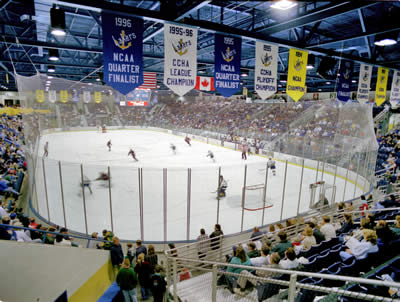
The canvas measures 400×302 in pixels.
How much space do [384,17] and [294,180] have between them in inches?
380

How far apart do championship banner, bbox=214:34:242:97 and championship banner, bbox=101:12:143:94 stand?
2.70 metres

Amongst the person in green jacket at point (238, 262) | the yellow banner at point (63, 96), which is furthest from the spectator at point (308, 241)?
the yellow banner at point (63, 96)

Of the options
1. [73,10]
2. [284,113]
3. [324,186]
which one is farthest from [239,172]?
[284,113]

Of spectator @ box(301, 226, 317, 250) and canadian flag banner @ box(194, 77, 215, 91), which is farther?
canadian flag banner @ box(194, 77, 215, 91)

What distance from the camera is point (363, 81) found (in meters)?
13.8

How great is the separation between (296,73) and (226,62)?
11.1 feet

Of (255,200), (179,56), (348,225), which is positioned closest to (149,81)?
(255,200)

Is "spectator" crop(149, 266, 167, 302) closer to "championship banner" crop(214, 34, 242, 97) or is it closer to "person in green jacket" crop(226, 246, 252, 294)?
"person in green jacket" crop(226, 246, 252, 294)

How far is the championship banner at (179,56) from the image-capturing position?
7250mm

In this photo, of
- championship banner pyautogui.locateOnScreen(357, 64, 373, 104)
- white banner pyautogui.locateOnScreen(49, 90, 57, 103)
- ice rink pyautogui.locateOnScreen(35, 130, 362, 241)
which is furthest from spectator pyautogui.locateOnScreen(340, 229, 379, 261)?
white banner pyautogui.locateOnScreen(49, 90, 57, 103)

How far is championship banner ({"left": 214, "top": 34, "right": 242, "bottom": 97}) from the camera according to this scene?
28.3 ft

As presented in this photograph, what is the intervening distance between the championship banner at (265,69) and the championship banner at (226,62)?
86 centimetres

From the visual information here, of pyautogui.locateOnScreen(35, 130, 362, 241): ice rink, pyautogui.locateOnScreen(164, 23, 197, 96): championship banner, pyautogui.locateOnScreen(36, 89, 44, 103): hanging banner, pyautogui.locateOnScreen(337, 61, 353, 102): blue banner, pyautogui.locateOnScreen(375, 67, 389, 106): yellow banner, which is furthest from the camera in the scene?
pyautogui.locateOnScreen(36, 89, 44, 103): hanging banner

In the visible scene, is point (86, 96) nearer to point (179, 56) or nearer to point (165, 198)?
point (165, 198)
